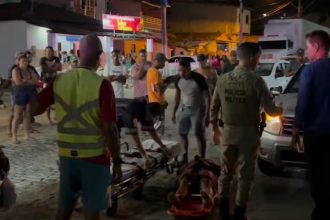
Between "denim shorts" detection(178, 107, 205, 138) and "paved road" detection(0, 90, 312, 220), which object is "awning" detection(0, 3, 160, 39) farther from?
"denim shorts" detection(178, 107, 205, 138)

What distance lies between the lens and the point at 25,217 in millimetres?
6355

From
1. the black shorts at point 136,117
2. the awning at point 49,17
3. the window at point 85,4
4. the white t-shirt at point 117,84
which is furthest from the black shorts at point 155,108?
the window at point 85,4

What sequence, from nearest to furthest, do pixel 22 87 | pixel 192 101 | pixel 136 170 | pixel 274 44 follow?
pixel 136 170 → pixel 192 101 → pixel 22 87 → pixel 274 44

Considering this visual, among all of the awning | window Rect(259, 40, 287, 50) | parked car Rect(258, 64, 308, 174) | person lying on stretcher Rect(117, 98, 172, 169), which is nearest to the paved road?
parked car Rect(258, 64, 308, 174)

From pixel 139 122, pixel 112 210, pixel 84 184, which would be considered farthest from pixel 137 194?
pixel 84 184

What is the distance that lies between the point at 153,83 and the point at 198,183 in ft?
13.0

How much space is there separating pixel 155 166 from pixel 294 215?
197 cm

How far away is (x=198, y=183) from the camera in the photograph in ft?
21.7

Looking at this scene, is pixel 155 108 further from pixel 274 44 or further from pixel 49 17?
pixel 274 44

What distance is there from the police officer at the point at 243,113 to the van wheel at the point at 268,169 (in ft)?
8.09

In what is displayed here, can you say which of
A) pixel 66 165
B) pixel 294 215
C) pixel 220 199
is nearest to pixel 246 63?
pixel 220 199

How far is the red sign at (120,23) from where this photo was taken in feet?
104

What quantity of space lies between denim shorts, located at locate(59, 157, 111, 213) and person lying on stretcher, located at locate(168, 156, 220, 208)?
212 cm

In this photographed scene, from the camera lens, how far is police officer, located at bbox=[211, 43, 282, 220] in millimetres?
5711
